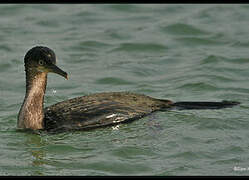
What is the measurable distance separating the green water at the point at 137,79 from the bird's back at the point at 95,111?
0.13 m

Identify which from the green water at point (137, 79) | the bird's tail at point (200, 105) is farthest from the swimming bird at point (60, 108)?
the bird's tail at point (200, 105)

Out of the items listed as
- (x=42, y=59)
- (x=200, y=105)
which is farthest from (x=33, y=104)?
(x=200, y=105)

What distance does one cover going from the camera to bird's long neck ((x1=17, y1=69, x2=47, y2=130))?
972 centimetres

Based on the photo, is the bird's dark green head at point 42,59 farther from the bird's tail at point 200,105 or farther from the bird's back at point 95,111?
the bird's tail at point 200,105

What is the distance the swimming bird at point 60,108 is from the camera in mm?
9656

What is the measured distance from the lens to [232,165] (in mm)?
8453

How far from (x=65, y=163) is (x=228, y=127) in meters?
2.76

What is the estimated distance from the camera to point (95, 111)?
9.77 m

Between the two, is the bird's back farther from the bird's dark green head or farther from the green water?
the bird's dark green head

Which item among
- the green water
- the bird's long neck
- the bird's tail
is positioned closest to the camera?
the green water

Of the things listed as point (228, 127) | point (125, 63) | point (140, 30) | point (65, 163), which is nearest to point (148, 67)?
point (125, 63)

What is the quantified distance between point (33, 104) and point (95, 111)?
0.92 metres

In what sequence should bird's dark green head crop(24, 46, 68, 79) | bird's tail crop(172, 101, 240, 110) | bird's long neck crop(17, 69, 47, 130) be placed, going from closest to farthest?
bird's dark green head crop(24, 46, 68, 79), bird's long neck crop(17, 69, 47, 130), bird's tail crop(172, 101, 240, 110)

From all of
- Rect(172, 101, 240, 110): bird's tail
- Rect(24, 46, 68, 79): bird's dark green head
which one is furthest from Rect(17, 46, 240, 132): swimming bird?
Rect(172, 101, 240, 110): bird's tail
